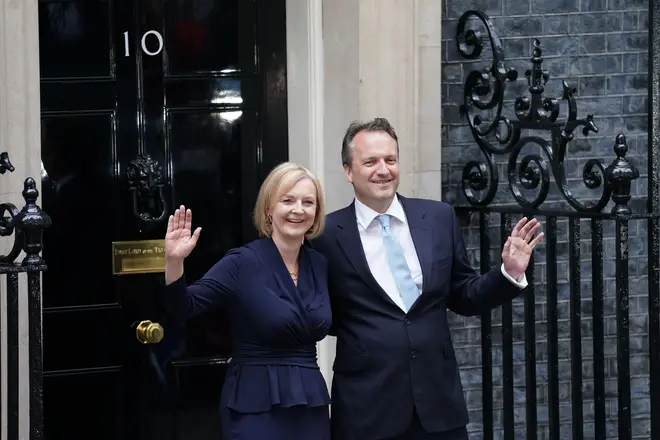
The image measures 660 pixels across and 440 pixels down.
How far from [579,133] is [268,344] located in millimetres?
2530

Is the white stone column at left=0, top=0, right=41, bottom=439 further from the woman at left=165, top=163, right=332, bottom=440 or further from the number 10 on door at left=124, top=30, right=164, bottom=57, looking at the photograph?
the woman at left=165, top=163, right=332, bottom=440

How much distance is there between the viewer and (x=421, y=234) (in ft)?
15.2

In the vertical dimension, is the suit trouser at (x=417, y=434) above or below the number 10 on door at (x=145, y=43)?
below

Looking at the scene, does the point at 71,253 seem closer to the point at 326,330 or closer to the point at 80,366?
the point at 80,366

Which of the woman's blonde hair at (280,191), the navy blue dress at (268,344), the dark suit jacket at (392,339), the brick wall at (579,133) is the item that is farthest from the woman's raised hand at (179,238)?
the brick wall at (579,133)

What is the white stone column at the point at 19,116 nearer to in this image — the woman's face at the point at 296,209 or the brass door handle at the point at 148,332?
the brass door handle at the point at 148,332

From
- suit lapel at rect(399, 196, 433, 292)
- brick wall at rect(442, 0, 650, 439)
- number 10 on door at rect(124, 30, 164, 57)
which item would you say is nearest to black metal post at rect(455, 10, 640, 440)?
brick wall at rect(442, 0, 650, 439)

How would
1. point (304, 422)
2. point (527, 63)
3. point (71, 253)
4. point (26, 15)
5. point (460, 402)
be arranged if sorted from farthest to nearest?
point (527, 63) → point (71, 253) → point (26, 15) → point (460, 402) → point (304, 422)

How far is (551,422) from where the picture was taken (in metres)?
5.42

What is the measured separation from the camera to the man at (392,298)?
448 centimetres

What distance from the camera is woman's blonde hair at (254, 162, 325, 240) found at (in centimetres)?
431

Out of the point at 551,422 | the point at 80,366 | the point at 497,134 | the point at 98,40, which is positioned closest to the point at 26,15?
the point at 98,40

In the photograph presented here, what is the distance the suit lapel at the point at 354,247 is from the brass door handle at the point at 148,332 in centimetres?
145

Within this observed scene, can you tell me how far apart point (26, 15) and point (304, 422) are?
2056mm
